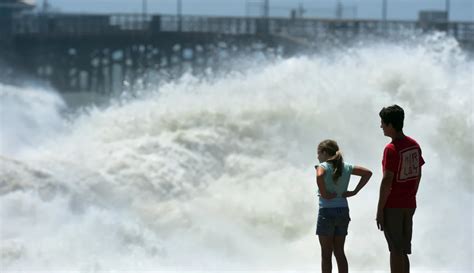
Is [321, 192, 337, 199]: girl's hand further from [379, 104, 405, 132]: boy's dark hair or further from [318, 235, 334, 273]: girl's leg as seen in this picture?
[379, 104, 405, 132]: boy's dark hair

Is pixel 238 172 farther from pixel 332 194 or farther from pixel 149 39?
pixel 149 39

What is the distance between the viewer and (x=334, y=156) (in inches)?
288

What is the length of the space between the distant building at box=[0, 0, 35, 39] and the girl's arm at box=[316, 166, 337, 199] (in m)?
40.4

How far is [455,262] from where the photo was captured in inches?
435

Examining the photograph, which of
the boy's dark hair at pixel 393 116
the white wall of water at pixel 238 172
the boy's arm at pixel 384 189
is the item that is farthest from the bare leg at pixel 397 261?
the white wall of water at pixel 238 172

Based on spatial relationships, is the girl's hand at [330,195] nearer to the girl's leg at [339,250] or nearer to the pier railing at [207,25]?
the girl's leg at [339,250]

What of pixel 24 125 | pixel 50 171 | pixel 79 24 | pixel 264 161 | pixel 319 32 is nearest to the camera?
pixel 50 171

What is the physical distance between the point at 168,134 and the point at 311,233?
4.97 m

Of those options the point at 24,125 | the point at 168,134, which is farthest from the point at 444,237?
the point at 24,125

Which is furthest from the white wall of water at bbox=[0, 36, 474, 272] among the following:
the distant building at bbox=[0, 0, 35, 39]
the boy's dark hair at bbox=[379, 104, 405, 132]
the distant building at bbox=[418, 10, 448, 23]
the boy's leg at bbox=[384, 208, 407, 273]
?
the distant building at bbox=[418, 10, 448, 23]

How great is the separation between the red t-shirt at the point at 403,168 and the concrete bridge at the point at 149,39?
3631cm

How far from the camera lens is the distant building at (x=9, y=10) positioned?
164ft

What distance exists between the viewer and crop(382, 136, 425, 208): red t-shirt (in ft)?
22.8

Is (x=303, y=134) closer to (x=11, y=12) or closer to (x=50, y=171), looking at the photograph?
(x=50, y=171)
